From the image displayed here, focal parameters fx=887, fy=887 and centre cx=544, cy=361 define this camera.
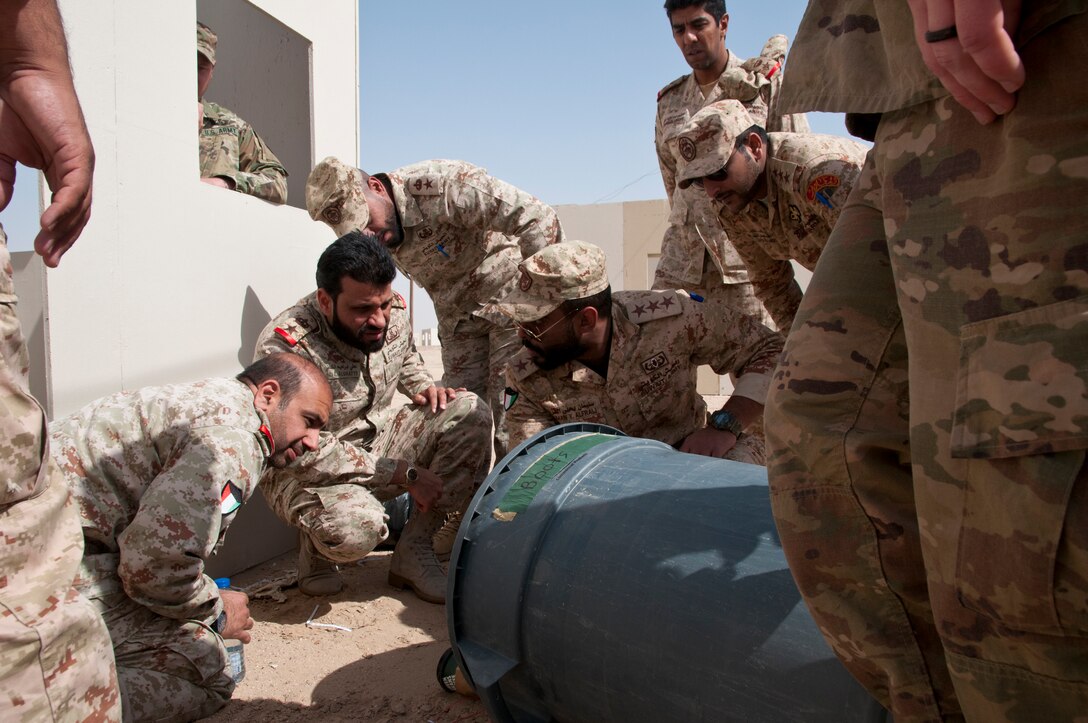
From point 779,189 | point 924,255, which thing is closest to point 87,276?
point 779,189

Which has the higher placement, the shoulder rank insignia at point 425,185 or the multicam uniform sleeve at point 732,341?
the shoulder rank insignia at point 425,185

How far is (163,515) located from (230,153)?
2.66 meters

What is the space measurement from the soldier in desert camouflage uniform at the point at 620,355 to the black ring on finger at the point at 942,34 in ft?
7.53

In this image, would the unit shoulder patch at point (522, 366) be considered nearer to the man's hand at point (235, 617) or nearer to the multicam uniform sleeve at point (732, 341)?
the multicam uniform sleeve at point (732, 341)

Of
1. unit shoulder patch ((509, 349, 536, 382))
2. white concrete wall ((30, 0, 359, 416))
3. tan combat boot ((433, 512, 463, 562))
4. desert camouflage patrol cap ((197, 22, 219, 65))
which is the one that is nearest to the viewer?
white concrete wall ((30, 0, 359, 416))

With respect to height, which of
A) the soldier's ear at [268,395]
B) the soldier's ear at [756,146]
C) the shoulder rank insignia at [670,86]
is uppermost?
the shoulder rank insignia at [670,86]

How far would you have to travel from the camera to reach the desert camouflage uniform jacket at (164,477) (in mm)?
2166

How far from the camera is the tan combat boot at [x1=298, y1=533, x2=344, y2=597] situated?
10.8ft

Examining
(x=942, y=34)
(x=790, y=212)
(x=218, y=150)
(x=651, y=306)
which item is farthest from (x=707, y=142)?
(x=218, y=150)

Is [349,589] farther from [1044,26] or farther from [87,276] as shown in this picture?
[1044,26]

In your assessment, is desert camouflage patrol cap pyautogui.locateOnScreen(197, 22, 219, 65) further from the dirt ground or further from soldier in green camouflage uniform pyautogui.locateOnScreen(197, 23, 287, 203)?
the dirt ground

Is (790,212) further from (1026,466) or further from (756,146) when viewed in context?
A: (1026,466)

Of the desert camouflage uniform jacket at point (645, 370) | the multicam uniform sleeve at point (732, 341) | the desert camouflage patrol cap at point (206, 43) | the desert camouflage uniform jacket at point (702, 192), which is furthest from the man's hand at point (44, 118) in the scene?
the desert camouflage uniform jacket at point (702, 192)

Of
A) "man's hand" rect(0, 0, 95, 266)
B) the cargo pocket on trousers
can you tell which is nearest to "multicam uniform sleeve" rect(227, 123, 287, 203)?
"man's hand" rect(0, 0, 95, 266)
